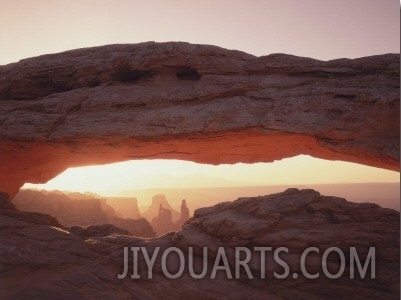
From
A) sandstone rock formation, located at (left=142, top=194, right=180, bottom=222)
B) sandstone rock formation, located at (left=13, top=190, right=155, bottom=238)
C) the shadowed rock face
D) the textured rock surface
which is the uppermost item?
the shadowed rock face

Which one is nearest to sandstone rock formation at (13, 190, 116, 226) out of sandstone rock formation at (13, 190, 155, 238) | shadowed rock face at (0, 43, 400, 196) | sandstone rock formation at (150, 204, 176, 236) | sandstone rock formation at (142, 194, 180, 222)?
sandstone rock formation at (13, 190, 155, 238)

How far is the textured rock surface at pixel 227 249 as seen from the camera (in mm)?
12664

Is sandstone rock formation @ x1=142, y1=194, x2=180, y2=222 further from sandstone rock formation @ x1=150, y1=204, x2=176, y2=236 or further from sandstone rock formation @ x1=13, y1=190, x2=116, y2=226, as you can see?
sandstone rock formation @ x1=13, y1=190, x2=116, y2=226

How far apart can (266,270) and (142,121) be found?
10171mm

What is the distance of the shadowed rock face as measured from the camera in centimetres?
1534

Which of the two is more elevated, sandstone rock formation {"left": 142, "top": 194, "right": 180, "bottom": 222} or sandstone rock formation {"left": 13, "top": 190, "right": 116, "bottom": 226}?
sandstone rock formation {"left": 13, "top": 190, "right": 116, "bottom": 226}

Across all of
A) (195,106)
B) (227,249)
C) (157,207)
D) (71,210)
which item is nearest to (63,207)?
(71,210)

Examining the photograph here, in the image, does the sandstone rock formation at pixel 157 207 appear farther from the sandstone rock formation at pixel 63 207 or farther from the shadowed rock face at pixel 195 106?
the shadowed rock face at pixel 195 106

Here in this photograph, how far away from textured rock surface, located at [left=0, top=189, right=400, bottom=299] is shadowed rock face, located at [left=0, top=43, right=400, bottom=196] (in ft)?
11.5

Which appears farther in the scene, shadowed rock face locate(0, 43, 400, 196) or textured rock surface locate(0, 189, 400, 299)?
shadowed rock face locate(0, 43, 400, 196)

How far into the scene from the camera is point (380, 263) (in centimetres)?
1294

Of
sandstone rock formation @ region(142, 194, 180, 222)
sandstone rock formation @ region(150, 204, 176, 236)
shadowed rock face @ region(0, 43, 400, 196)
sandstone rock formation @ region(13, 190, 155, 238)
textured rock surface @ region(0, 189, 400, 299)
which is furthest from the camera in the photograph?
sandstone rock formation @ region(142, 194, 180, 222)

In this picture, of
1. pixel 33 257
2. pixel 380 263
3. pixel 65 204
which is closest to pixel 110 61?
pixel 33 257

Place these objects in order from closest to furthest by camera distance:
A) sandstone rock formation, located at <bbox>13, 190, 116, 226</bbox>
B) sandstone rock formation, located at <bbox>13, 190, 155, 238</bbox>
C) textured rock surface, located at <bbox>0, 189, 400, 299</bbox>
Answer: textured rock surface, located at <bbox>0, 189, 400, 299</bbox>
sandstone rock formation, located at <bbox>13, 190, 155, 238</bbox>
sandstone rock formation, located at <bbox>13, 190, 116, 226</bbox>
